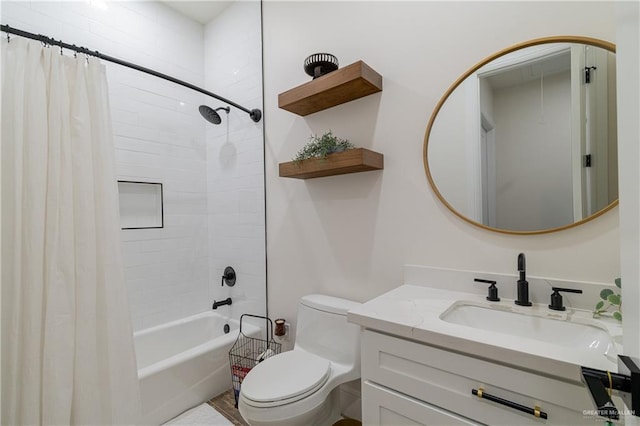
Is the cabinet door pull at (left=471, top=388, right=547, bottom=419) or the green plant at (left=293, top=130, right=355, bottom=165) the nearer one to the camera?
the cabinet door pull at (left=471, top=388, right=547, bottom=419)

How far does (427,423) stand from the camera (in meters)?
0.90

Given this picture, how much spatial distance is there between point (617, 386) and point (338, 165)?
1.22 meters

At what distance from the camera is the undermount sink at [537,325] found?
2.93 feet

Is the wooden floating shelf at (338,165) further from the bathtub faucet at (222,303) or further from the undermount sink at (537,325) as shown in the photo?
the bathtub faucet at (222,303)

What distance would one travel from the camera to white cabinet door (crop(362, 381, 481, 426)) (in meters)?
0.87

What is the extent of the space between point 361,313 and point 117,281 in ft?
3.60

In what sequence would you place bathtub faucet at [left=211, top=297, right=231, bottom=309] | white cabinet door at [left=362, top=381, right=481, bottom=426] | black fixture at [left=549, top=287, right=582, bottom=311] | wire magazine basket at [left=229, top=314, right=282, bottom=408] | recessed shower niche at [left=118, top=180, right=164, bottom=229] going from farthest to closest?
bathtub faucet at [left=211, top=297, right=231, bottom=309] → recessed shower niche at [left=118, top=180, right=164, bottom=229] → wire magazine basket at [left=229, top=314, right=282, bottom=408] → black fixture at [left=549, top=287, right=582, bottom=311] → white cabinet door at [left=362, top=381, right=481, bottom=426]

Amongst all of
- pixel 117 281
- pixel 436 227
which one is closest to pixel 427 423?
pixel 436 227

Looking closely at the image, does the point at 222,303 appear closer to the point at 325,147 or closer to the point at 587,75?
the point at 325,147

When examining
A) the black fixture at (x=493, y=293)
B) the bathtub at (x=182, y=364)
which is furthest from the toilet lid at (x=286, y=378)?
the black fixture at (x=493, y=293)

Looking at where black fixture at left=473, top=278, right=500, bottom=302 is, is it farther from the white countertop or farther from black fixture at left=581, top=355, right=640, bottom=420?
black fixture at left=581, top=355, right=640, bottom=420

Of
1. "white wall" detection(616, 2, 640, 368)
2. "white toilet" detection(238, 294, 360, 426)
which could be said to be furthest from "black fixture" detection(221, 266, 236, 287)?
"white wall" detection(616, 2, 640, 368)

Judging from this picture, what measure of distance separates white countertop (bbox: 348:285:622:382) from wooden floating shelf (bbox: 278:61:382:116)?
1054 mm

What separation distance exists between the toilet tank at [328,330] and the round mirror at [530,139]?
2.57ft
